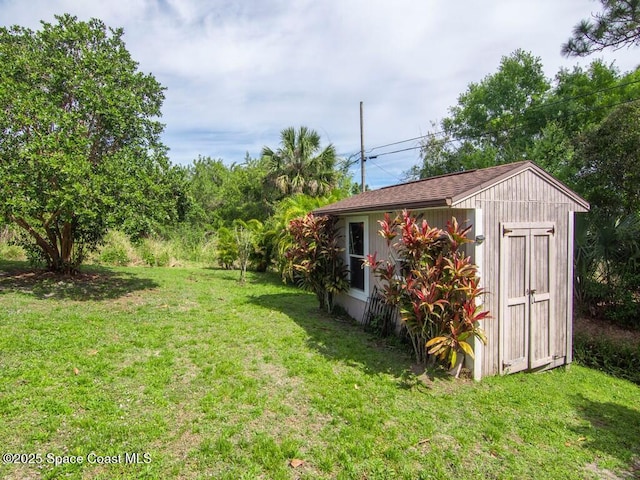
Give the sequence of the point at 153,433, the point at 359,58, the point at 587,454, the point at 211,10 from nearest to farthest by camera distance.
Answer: the point at 153,433 → the point at 587,454 → the point at 211,10 → the point at 359,58

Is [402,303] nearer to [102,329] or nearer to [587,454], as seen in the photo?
[587,454]

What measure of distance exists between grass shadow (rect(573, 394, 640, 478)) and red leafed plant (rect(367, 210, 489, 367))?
1.32m

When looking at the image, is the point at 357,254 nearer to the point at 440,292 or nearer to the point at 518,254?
the point at 440,292

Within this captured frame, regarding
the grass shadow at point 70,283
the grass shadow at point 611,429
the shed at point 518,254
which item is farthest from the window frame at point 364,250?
the grass shadow at point 70,283

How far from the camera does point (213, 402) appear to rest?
11.4 feet

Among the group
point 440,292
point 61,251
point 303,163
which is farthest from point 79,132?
point 303,163

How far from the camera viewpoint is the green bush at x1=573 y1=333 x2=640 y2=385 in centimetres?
575

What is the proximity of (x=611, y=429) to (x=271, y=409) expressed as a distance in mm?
3696

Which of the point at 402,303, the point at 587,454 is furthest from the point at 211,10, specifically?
the point at 587,454

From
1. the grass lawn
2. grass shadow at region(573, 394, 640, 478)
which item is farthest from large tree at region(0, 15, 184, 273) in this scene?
grass shadow at region(573, 394, 640, 478)

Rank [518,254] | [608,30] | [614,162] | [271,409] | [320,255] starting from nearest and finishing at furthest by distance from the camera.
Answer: [271,409], [518,254], [320,255], [608,30], [614,162]

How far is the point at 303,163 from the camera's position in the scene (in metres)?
15.7

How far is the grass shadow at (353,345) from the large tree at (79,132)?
3653mm

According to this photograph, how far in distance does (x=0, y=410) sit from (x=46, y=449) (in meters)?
0.83
